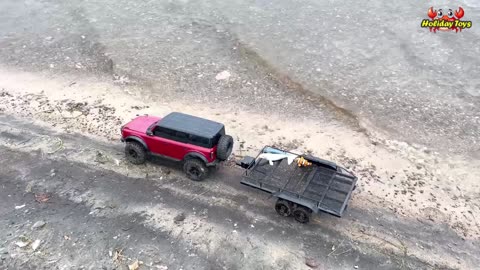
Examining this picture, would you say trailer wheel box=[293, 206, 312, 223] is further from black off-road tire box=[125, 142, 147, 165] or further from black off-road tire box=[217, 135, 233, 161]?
black off-road tire box=[125, 142, 147, 165]

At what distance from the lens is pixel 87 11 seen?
19.8 m

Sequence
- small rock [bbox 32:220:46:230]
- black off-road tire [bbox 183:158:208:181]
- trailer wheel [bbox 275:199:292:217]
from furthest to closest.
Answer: black off-road tire [bbox 183:158:208:181], trailer wheel [bbox 275:199:292:217], small rock [bbox 32:220:46:230]

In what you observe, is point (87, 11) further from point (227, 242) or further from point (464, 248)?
point (464, 248)

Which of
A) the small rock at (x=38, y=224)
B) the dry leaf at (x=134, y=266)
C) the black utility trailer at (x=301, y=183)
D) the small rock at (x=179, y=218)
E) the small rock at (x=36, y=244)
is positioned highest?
the black utility trailer at (x=301, y=183)

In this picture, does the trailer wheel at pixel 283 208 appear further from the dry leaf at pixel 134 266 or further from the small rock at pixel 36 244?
the small rock at pixel 36 244

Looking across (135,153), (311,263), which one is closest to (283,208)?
(311,263)

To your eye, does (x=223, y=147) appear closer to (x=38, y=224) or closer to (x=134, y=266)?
(x=134, y=266)

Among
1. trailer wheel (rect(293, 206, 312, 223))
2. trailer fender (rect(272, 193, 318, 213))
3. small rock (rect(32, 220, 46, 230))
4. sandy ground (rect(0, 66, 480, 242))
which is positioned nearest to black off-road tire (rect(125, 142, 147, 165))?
sandy ground (rect(0, 66, 480, 242))

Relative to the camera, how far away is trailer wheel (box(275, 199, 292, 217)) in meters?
8.78

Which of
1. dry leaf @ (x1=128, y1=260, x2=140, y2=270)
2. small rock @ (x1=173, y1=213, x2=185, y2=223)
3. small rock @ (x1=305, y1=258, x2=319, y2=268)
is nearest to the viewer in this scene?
dry leaf @ (x1=128, y1=260, x2=140, y2=270)

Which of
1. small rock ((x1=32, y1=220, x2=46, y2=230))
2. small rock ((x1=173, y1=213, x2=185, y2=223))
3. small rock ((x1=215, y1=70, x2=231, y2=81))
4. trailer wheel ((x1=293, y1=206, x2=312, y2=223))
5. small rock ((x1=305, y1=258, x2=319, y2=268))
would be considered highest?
small rock ((x1=215, y1=70, x2=231, y2=81))

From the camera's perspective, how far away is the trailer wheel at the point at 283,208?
8781mm

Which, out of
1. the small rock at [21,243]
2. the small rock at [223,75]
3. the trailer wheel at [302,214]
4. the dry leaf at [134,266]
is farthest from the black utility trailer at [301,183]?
the small rock at [223,75]

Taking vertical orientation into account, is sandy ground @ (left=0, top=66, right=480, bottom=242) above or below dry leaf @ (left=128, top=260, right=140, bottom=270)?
above
